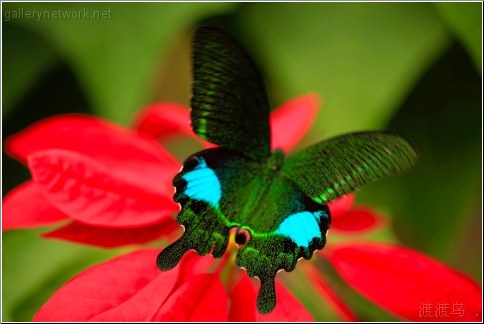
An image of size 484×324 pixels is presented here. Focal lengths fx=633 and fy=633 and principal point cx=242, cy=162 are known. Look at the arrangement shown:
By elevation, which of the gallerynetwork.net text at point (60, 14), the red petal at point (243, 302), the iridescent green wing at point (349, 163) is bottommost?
the red petal at point (243, 302)

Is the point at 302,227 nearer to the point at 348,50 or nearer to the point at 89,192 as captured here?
the point at 89,192

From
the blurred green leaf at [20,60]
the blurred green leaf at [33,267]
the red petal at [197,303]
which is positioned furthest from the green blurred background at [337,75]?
the red petal at [197,303]

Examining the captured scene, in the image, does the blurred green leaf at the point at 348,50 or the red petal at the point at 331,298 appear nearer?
the red petal at the point at 331,298

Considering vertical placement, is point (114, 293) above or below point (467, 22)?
below

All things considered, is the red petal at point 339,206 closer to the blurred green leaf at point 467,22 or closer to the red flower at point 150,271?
the red flower at point 150,271

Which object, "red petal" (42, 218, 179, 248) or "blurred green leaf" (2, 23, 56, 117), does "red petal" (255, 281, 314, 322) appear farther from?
"blurred green leaf" (2, 23, 56, 117)

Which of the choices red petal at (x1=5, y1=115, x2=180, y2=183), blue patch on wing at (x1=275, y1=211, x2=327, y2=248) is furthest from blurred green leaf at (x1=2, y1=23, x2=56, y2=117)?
blue patch on wing at (x1=275, y1=211, x2=327, y2=248)

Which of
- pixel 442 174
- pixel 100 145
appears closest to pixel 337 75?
pixel 442 174
